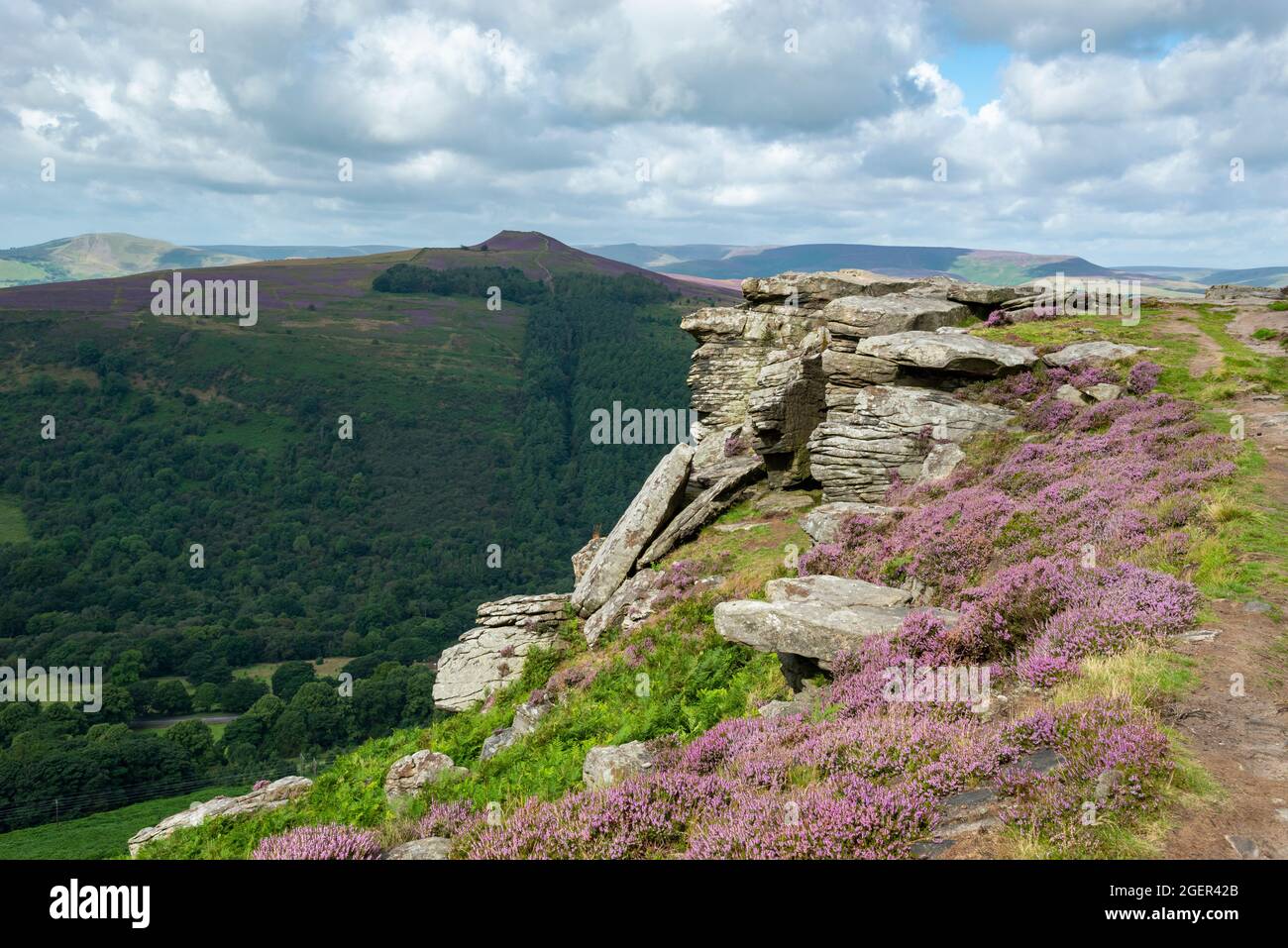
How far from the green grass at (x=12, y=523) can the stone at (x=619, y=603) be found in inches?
7950

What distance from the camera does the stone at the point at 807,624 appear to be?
1238cm

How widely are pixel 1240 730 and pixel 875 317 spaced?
78.8 feet

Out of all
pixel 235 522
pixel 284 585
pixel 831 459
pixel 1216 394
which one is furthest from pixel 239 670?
pixel 1216 394

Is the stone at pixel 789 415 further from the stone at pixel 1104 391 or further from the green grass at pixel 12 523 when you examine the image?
the green grass at pixel 12 523

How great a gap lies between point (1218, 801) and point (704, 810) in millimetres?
4745

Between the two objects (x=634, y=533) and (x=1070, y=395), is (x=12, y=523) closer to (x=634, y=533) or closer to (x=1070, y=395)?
(x=634, y=533)

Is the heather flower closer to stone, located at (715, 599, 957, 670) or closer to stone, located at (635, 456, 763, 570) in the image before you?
stone, located at (715, 599, 957, 670)

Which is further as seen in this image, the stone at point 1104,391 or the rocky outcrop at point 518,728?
the stone at point 1104,391

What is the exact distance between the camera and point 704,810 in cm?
812

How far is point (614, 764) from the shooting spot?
1097cm

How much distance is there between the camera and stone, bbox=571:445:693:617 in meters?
27.1

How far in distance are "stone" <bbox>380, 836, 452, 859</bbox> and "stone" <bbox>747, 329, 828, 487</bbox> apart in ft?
73.3

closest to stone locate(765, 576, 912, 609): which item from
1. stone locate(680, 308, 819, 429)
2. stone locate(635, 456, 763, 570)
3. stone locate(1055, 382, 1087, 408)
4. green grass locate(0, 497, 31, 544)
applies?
stone locate(635, 456, 763, 570)

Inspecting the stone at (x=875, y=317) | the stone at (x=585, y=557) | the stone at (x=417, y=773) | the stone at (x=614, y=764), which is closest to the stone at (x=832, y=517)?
the stone at (x=875, y=317)
